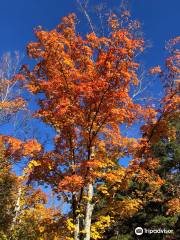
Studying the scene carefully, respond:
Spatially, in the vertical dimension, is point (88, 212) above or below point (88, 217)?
above

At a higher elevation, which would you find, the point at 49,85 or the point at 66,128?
the point at 49,85

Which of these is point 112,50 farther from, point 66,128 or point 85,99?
point 66,128

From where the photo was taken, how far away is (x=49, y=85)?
40.1ft

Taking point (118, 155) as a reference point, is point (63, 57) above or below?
above

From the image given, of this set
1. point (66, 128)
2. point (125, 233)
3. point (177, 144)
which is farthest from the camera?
point (125, 233)

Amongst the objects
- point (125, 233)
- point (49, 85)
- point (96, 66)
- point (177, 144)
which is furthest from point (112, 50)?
point (125, 233)

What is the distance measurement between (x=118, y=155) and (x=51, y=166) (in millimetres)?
2777

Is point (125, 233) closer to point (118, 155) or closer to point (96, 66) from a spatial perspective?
point (118, 155)

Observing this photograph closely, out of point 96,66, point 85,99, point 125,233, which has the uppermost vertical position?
point 96,66

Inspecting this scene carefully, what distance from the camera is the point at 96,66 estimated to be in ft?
40.1

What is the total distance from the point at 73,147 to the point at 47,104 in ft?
6.50

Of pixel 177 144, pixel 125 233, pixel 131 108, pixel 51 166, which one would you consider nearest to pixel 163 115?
pixel 131 108

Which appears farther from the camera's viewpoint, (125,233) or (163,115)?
(125,233)

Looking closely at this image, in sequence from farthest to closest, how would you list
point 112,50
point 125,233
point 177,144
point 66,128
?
point 125,233
point 177,144
point 66,128
point 112,50
